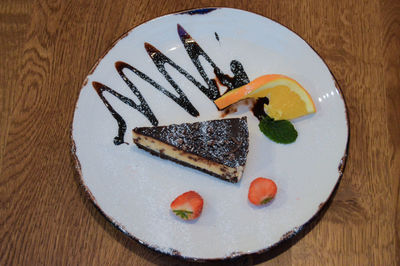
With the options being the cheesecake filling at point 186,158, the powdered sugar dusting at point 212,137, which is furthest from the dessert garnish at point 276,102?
the cheesecake filling at point 186,158

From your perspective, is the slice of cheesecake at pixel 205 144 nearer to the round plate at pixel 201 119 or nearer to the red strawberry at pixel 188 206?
the round plate at pixel 201 119

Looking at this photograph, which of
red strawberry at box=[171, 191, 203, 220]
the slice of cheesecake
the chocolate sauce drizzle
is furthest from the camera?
the chocolate sauce drizzle

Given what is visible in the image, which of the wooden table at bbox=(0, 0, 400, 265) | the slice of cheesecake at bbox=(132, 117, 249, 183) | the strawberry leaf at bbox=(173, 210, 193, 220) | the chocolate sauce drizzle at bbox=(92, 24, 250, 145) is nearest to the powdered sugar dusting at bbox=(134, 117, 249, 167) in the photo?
the slice of cheesecake at bbox=(132, 117, 249, 183)

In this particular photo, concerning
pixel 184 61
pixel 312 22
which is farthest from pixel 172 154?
pixel 312 22

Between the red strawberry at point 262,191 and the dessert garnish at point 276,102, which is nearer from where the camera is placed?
the red strawberry at point 262,191

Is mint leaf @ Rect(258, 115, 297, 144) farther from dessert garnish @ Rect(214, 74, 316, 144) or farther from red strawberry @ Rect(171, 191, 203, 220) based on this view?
red strawberry @ Rect(171, 191, 203, 220)

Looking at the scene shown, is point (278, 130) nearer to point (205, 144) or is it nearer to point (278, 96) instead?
point (278, 96)
